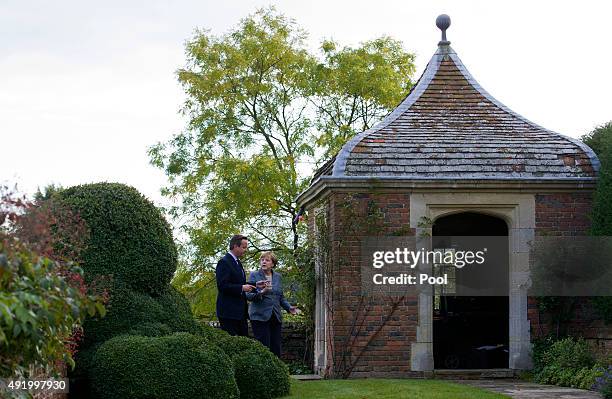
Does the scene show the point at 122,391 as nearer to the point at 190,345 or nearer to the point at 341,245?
the point at 190,345

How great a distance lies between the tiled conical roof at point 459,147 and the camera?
44.8 feet

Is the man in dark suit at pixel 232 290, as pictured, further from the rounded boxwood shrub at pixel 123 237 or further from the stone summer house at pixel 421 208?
the stone summer house at pixel 421 208

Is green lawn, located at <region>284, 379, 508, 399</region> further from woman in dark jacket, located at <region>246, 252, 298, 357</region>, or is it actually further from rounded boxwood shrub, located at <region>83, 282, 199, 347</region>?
rounded boxwood shrub, located at <region>83, 282, 199, 347</region>

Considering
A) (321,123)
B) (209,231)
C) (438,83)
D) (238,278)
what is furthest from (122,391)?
(321,123)

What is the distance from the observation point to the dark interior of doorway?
15.6 meters

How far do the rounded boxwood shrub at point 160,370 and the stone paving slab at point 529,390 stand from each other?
131 inches

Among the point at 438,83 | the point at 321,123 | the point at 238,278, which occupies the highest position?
the point at 321,123

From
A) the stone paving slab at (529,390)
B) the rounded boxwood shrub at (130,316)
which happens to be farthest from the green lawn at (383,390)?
the rounded boxwood shrub at (130,316)

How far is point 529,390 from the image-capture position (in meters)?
11.3

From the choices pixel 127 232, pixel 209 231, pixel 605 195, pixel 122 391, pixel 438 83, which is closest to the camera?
pixel 122 391

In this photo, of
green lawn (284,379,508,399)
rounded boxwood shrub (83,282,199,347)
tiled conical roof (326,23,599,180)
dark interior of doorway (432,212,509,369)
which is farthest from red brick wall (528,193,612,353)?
rounded boxwood shrub (83,282,199,347)

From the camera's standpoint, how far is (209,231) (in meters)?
27.0

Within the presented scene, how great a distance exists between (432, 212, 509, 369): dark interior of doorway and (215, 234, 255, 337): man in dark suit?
16.3 ft

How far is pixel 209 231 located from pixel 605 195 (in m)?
15.5
